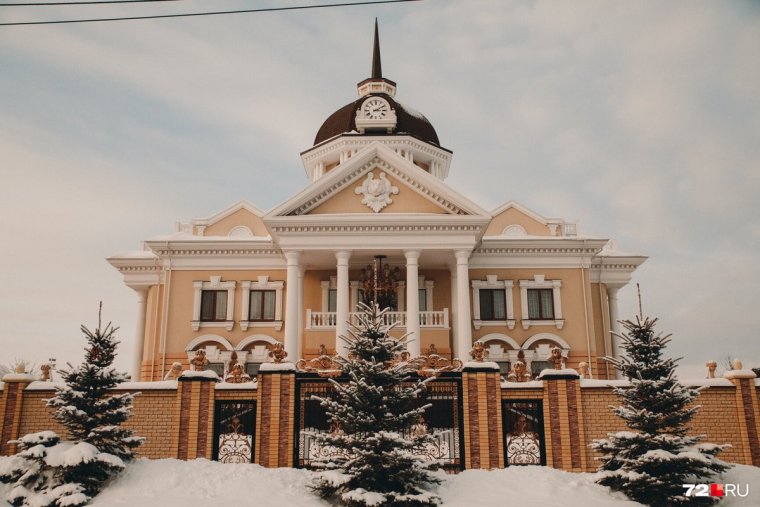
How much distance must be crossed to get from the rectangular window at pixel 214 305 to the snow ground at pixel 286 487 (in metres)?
16.0

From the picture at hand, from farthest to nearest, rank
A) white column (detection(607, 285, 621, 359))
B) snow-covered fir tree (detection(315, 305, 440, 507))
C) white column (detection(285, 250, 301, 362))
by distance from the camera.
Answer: white column (detection(607, 285, 621, 359)) < white column (detection(285, 250, 301, 362)) < snow-covered fir tree (detection(315, 305, 440, 507))

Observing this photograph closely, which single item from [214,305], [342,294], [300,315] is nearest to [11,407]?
[342,294]

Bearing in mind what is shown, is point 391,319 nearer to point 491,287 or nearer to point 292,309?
point 292,309

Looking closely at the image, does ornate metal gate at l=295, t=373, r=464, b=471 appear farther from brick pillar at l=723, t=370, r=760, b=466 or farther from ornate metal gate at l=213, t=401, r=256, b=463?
brick pillar at l=723, t=370, r=760, b=466

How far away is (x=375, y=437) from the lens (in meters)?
11.3

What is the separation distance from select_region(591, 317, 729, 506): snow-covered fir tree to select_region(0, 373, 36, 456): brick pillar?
11.6 metres

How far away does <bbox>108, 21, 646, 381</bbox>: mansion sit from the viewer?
2555cm

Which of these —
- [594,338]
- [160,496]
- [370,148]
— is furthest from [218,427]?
[594,338]

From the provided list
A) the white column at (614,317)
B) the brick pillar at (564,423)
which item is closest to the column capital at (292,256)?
the brick pillar at (564,423)

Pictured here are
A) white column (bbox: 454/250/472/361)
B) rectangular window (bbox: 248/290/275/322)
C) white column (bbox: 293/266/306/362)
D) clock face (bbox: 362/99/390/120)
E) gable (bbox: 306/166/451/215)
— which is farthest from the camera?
clock face (bbox: 362/99/390/120)

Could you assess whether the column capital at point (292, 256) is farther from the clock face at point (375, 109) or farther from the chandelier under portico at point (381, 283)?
the clock face at point (375, 109)

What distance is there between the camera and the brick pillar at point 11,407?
1387 cm

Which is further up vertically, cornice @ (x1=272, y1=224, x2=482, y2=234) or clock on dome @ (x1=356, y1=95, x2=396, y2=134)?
clock on dome @ (x1=356, y1=95, x2=396, y2=134)

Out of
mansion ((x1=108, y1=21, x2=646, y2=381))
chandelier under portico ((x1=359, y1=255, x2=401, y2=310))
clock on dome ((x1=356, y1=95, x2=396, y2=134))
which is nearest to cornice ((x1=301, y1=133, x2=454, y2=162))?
clock on dome ((x1=356, y1=95, x2=396, y2=134))
